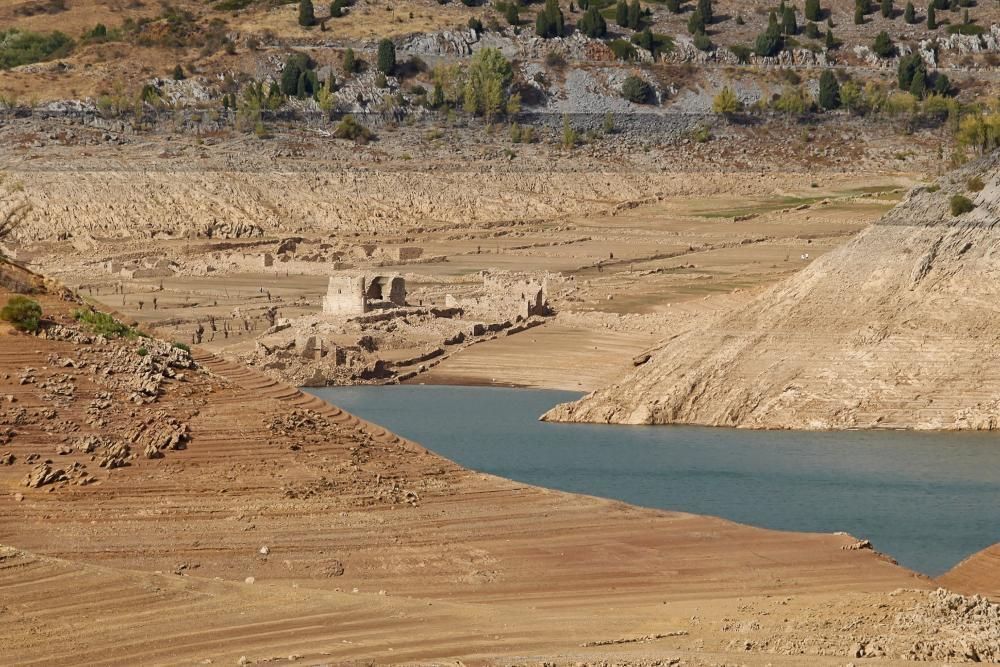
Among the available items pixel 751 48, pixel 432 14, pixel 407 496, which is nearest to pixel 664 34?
pixel 751 48

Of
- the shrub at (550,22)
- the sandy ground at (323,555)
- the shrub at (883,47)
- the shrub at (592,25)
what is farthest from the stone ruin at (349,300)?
the shrub at (883,47)

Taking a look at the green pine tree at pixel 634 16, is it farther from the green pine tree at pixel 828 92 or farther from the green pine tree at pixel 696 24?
the green pine tree at pixel 828 92

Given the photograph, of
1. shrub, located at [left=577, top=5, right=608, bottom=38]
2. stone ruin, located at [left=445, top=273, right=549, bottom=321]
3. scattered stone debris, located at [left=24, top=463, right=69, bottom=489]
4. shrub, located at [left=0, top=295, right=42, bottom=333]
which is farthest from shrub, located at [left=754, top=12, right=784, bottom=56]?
scattered stone debris, located at [left=24, top=463, right=69, bottom=489]

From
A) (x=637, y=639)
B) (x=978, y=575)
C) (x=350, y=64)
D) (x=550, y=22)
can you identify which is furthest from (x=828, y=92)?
(x=637, y=639)

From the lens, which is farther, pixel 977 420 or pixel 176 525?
pixel 977 420

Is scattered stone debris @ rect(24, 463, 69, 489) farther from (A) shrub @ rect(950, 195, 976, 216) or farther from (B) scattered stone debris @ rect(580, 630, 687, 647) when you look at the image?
(A) shrub @ rect(950, 195, 976, 216)

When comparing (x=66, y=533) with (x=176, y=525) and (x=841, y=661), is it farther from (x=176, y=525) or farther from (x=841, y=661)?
(x=841, y=661)
